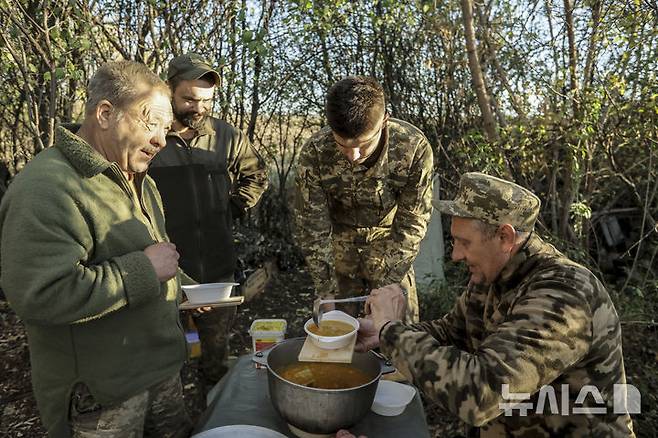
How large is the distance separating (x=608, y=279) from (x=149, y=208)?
4721mm

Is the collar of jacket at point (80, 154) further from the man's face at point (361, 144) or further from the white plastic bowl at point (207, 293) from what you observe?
the man's face at point (361, 144)

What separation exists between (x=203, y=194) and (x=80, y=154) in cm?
143

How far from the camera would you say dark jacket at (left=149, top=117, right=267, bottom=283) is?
3.03 meters

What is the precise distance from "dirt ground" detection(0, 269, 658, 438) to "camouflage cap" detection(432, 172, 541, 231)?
1.72 meters

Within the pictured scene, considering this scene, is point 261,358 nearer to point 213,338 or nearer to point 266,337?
point 266,337

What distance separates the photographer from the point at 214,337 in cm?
324

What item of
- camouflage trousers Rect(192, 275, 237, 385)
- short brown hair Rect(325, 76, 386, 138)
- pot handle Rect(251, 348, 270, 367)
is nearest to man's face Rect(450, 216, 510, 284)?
pot handle Rect(251, 348, 270, 367)

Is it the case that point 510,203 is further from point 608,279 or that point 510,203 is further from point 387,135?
point 608,279

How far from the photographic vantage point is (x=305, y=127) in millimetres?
6434

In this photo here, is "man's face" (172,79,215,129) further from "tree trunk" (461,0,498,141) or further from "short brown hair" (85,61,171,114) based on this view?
"tree trunk" (461,0,498,141)

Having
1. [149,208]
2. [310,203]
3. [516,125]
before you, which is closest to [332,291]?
[310,203]

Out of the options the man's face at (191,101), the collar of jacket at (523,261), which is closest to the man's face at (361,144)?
the man's face at (191,101)

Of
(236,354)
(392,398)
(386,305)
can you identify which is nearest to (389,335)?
(386,305)

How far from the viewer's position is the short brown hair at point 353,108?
2506mm
